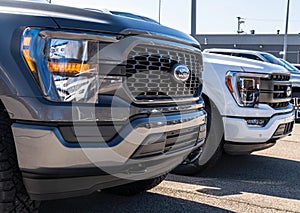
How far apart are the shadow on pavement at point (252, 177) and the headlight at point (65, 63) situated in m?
2.21

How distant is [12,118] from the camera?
2115 mm

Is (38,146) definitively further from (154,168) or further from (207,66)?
(207,66)

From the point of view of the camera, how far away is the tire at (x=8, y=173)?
84.9 inches

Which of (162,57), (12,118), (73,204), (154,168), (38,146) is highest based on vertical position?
(162,57)

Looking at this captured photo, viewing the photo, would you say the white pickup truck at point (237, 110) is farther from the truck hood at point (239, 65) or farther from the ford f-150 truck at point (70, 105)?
the ford f-150 truck at point (70, 105)

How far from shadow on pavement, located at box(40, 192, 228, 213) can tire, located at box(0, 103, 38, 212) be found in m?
1.01

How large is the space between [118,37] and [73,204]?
1.72 m

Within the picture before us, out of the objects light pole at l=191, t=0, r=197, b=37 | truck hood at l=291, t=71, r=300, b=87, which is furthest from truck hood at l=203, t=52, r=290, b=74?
light pole at l=191, t=0, r=197, b=37

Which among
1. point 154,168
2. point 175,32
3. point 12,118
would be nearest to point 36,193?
point 12,118

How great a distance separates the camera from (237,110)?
4344 millimetres

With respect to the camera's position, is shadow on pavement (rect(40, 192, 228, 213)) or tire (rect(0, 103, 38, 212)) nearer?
tire (rect(0, 103, 38, 212))

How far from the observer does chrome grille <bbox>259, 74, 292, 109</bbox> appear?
4.49 m

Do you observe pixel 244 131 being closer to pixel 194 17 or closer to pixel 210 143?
pixel 210 143

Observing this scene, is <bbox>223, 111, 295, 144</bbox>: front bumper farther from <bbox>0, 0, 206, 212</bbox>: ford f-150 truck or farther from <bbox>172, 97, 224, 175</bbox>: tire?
<bbox>0, 0, 206, 212</bbox>: ford f-150 truck
